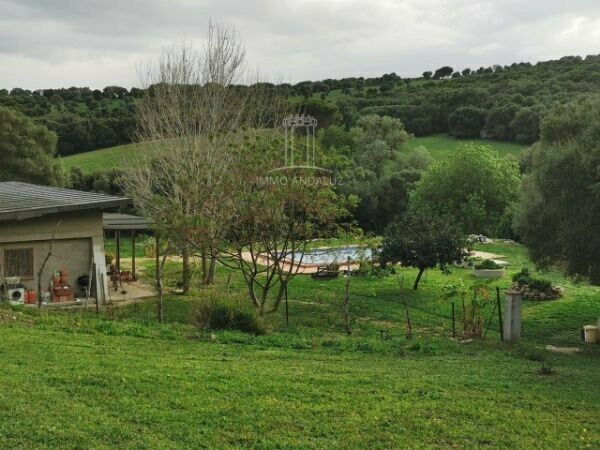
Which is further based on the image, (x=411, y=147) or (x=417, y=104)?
(x=417, y=104)

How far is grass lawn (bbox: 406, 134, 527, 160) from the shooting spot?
5712 cm

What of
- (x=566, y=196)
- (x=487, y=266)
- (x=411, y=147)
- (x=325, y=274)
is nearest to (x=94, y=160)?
(x=411, y=147)

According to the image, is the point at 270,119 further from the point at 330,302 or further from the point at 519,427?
the point at 519,427

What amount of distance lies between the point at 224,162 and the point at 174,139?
3622 mm

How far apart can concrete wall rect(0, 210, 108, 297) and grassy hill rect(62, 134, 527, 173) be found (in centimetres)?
2081

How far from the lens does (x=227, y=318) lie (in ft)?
44.8

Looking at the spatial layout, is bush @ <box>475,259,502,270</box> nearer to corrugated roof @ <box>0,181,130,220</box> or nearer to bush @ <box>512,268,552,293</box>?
bush @ <box>512,268,552,293</box>

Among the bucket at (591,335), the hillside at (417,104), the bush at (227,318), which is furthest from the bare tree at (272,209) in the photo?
the hillside at (417,104)

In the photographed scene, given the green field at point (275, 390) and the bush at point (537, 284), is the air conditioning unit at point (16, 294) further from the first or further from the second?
the bush at point (537, 284)

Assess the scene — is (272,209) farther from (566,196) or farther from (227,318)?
(566,196)

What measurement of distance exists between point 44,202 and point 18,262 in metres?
1.85

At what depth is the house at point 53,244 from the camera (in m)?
18.3

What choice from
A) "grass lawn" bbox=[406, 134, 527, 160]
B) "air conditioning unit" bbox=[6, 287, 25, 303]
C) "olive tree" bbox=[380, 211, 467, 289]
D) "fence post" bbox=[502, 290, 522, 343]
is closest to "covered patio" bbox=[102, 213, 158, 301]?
"air conditioning unit" bbox=[6, 287, 25, 303]

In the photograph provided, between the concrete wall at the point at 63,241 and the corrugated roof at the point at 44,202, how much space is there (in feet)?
1.53
